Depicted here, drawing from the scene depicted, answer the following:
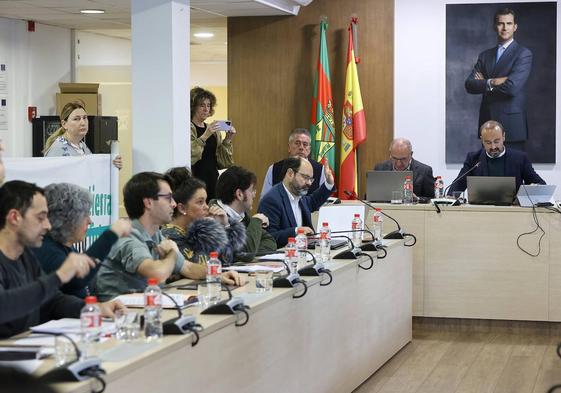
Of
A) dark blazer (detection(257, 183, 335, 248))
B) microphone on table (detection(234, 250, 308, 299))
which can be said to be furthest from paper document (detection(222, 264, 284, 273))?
dark blazer (detection(257, 183, 335, 248))

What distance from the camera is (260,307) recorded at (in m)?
3.68

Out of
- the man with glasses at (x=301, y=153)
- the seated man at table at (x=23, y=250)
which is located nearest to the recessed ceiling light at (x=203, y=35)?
the man with glasses at (x=301, y=153)

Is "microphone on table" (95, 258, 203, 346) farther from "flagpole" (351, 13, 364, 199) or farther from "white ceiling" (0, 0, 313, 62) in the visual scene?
"flagpole" (351, 13, 364, 199)

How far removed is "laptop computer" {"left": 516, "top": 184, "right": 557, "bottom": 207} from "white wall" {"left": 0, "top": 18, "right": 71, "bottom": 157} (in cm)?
522

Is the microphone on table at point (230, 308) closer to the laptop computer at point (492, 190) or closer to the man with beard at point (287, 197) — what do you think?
the man with beard at point (287, 197)

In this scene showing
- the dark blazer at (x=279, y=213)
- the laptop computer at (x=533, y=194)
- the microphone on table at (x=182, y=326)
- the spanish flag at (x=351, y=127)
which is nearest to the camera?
the microphone on table at (x=182, y=326)

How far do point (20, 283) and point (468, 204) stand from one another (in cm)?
470

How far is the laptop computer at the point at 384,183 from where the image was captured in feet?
24.1

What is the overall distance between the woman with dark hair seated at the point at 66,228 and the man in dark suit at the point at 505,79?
6349 mm

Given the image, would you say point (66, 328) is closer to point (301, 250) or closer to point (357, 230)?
point (301, 250)

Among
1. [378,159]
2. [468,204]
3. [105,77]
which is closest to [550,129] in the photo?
[378,159]

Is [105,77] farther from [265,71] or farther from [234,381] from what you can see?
[234,381]

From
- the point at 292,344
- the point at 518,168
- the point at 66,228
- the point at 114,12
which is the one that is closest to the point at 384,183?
the point at 518,168

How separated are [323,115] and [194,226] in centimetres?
494
